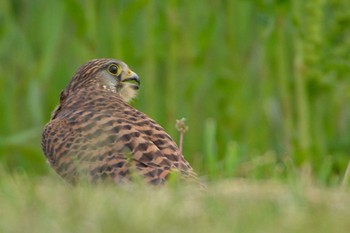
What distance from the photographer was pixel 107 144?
19.3ft

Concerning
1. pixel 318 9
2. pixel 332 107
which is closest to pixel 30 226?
pixel 318 9

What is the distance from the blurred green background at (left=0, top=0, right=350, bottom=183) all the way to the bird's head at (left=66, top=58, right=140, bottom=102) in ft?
4.85

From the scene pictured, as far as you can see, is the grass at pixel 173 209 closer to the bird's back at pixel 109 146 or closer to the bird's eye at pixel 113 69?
the bird's back at pixel 109 146

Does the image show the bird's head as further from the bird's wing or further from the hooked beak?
the bird's wing

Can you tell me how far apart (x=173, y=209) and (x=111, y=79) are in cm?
320

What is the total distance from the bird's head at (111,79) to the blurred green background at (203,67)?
4.85ft

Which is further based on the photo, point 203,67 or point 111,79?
point 203,67

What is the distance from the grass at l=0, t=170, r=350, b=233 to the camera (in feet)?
12.7

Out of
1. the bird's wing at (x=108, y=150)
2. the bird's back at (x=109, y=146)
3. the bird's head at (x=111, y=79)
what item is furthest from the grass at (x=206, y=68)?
the bird's wing at (x=108, y=150)

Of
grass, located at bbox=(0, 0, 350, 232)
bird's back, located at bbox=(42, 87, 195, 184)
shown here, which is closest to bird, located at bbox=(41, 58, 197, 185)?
bird's back, located at bbox=(42, 87, 195, 184)

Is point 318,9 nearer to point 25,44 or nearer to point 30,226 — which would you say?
point 25,44

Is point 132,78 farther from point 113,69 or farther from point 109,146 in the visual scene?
point 109,146

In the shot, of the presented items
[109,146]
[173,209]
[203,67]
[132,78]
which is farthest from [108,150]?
[203,67]

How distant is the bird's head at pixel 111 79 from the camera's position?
23.5 ft
